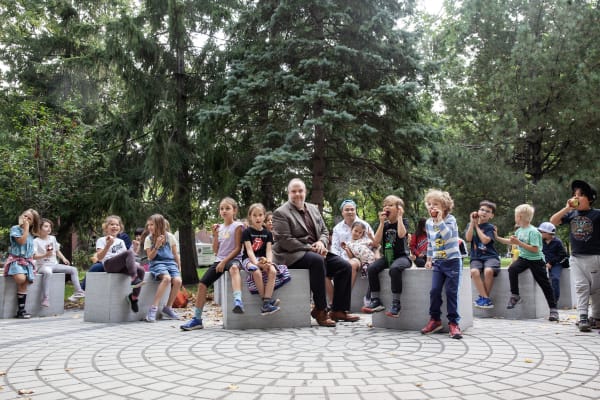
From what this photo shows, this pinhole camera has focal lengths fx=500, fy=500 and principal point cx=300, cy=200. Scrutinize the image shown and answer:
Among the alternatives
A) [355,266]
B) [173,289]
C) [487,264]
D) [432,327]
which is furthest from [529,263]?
[173,289]

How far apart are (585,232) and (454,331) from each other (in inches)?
86.4

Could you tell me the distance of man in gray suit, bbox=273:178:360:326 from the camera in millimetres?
6633

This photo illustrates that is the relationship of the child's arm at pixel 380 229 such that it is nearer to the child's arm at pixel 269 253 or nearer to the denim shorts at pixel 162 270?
the child's arm at pixel 269 253

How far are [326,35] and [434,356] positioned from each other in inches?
369

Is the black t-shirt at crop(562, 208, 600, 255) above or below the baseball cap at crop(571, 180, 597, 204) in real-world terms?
below

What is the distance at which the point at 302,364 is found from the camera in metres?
4.35

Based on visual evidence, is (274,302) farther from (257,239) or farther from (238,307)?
(257,239)

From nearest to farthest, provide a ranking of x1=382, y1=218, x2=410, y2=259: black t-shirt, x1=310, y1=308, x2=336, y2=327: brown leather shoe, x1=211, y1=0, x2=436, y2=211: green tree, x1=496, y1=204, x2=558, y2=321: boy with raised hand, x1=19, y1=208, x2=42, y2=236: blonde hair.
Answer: x1=310, y1=308, x2=336, y2=327: brown leather shoe → x1=382, y1=218, x2=410, y2=259: black t-shirt → x1=496, y1=204, x2=558, y2=321: boy with raised hand → x1=19, y1=208, x2=42, y2=236: blonde hair → x1=211, y1=0, x2=436, y2=211: green tree

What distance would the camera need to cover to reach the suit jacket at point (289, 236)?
6.69 m

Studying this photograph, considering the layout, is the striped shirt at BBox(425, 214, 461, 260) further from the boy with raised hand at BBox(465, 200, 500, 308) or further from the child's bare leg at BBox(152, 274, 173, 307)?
the child's bare leg at BBox(152, 274, 173, 307)

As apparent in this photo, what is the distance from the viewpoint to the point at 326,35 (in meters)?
12.2

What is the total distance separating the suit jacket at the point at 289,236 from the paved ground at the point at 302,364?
100 centimetres

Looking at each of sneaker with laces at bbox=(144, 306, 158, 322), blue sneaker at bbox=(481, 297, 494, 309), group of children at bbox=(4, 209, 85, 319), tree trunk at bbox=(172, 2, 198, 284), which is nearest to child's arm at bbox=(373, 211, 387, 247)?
blue sneaker at bbox=(481, 297, 494, 309)

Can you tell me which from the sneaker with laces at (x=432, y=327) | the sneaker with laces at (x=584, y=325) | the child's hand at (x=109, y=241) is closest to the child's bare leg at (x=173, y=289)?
the child's hand at (x=109, y=241)
